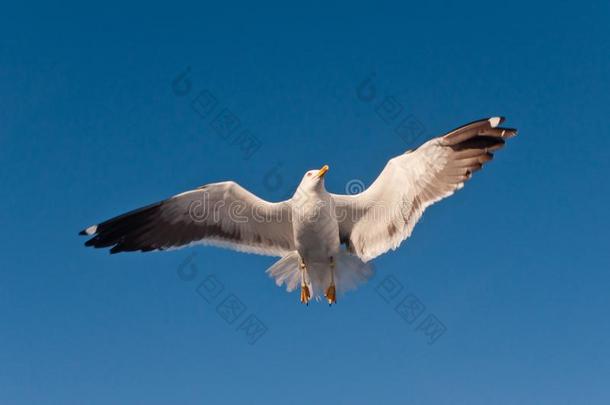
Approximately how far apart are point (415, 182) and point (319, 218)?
1206 millimetres

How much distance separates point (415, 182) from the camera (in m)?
9.52

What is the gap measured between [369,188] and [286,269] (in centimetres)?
146

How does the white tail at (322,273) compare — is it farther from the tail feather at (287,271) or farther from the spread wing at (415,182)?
the spread wing at (415,182)

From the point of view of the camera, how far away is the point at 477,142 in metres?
9.39

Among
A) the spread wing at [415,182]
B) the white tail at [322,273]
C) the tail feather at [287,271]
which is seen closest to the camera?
the spread wing at [415,182]

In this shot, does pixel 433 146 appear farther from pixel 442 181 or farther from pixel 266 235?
pixel 266 235

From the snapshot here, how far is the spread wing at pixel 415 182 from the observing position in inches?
368

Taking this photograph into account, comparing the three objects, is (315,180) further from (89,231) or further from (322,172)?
(89,231)

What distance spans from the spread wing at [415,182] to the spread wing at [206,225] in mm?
890

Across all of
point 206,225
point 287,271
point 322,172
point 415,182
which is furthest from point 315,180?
point 206,225

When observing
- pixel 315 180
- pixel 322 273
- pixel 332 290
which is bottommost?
pixel 332 290

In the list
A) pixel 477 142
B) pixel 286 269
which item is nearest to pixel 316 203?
pixel 286 269

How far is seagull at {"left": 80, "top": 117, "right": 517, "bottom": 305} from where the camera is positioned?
30.9 ft

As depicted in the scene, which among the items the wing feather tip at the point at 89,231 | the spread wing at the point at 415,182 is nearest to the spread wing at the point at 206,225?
the wing feather tip at the point at 89,231
